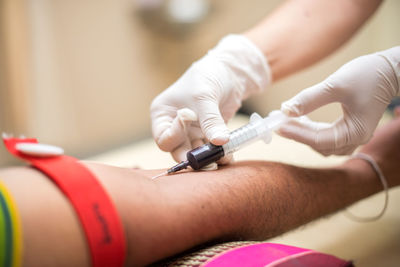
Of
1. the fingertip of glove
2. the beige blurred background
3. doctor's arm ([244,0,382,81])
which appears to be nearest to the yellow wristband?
the fingertip of glove

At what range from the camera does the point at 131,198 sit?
0.57 m

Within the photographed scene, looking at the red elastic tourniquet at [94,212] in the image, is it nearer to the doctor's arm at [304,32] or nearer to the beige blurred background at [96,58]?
the doctor's arm at [304,32]

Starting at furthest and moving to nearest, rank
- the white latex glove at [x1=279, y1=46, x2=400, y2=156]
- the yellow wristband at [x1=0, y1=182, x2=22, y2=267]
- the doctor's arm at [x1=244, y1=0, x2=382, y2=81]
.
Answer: the doctor's arm at [x1=244, y1=0, x2=382, y2=81] < the white latex glove at [x1=279, y1=46, x2=400, y2=156] < the yellow wristband at [x1=0, y1=182, x2=22, y2=267]

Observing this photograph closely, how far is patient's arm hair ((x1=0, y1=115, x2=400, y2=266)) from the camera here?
49 centimetres

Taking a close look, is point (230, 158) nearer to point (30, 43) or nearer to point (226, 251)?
point (226, 251)

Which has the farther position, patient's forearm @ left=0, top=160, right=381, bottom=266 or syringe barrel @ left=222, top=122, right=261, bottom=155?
syringe barrel @ left=222, top=122, right=261, bottom=155

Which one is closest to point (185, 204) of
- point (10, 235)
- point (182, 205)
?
point (182, 205)

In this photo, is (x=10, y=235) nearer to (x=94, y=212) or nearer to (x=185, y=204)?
(x=94, y=212)

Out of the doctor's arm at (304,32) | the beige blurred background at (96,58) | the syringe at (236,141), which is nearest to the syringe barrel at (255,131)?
the syringe at (236,141)

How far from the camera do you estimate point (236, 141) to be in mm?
710

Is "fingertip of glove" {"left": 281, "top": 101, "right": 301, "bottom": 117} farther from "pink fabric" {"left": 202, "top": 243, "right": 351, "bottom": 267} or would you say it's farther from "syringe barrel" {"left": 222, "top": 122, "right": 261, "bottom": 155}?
"pink fabric" {"left": 202, "top": 243, "right": 351, "bottom": 267}

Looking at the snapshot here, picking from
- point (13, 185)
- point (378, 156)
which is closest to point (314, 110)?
point (378, 156)

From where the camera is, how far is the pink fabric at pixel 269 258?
0.56 m

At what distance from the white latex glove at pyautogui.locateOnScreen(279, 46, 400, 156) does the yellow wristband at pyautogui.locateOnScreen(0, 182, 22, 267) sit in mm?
529
